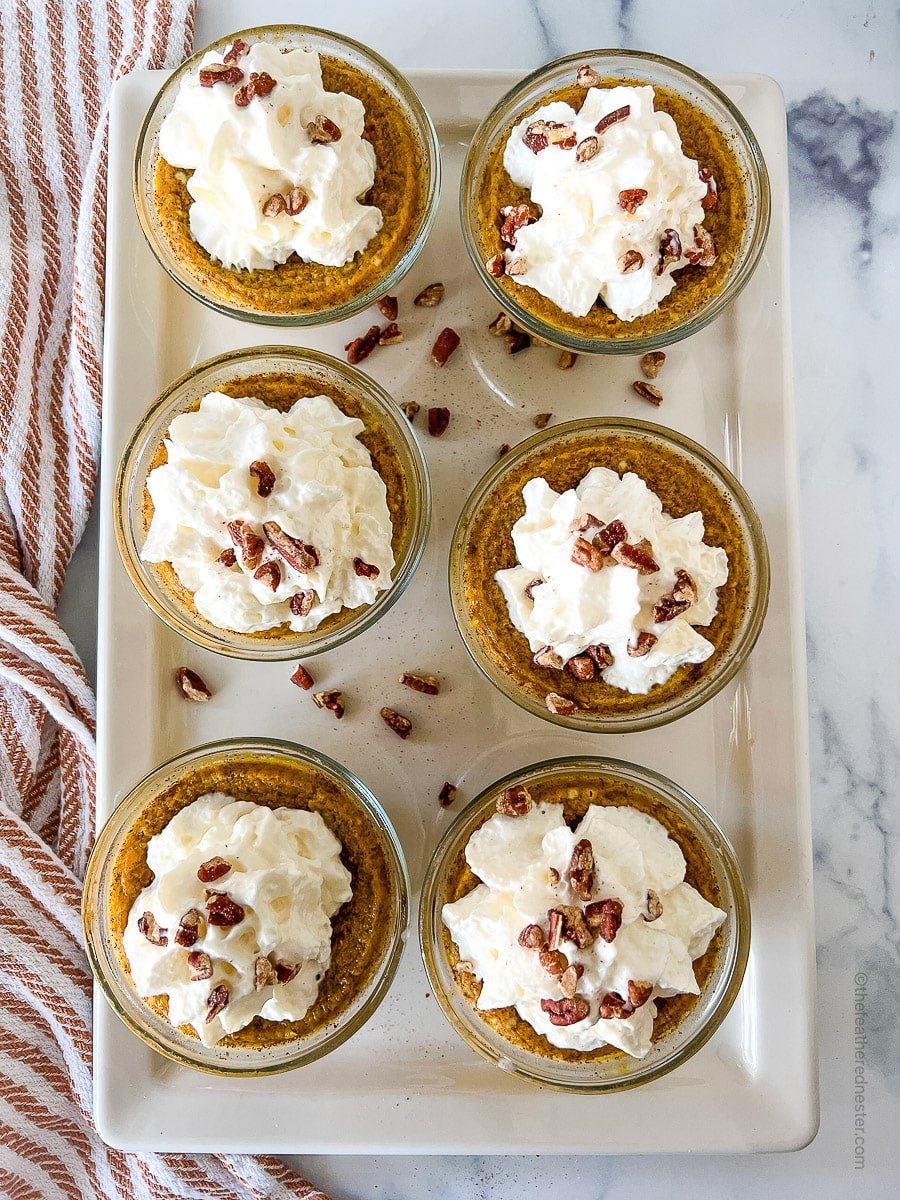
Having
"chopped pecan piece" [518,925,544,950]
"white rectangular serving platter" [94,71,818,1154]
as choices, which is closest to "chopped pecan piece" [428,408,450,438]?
"white rectangular serving platter" [94,71,818,1154]

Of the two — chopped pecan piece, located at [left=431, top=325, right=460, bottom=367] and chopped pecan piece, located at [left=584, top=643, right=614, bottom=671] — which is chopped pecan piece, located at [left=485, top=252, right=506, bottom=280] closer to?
chopped pecan piece, located at [left=431, top=325, right=460, bottom=367]

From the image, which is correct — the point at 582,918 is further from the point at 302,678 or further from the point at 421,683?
the point at 302,678

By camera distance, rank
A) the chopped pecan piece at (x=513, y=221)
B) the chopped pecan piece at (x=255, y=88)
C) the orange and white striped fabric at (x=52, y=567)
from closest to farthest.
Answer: the chopped pecan piece at (x=255, y=88)
the chopped pecan piece at (x=513, y=221)
the orange and white striped fabric at (x=52, y=567)

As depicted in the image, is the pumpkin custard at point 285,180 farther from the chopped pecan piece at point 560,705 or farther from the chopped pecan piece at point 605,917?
the chopped pecan piece at point 605,917

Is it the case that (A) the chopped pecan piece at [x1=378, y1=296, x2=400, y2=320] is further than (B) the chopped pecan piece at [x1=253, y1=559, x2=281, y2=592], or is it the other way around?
(A) the chopped pecan piece at [x1=378, y1=296, x2=400, y2=320]

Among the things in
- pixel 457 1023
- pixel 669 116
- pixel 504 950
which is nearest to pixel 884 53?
pixel 669 116

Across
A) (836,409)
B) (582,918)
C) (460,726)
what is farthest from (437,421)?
(582,918)

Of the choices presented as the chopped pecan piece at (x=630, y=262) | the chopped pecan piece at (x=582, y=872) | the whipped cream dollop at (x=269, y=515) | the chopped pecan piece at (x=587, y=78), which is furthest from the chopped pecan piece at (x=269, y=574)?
the chopped pecan piece at (x=587, y=78)

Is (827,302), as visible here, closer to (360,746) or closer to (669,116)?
(669,116)
